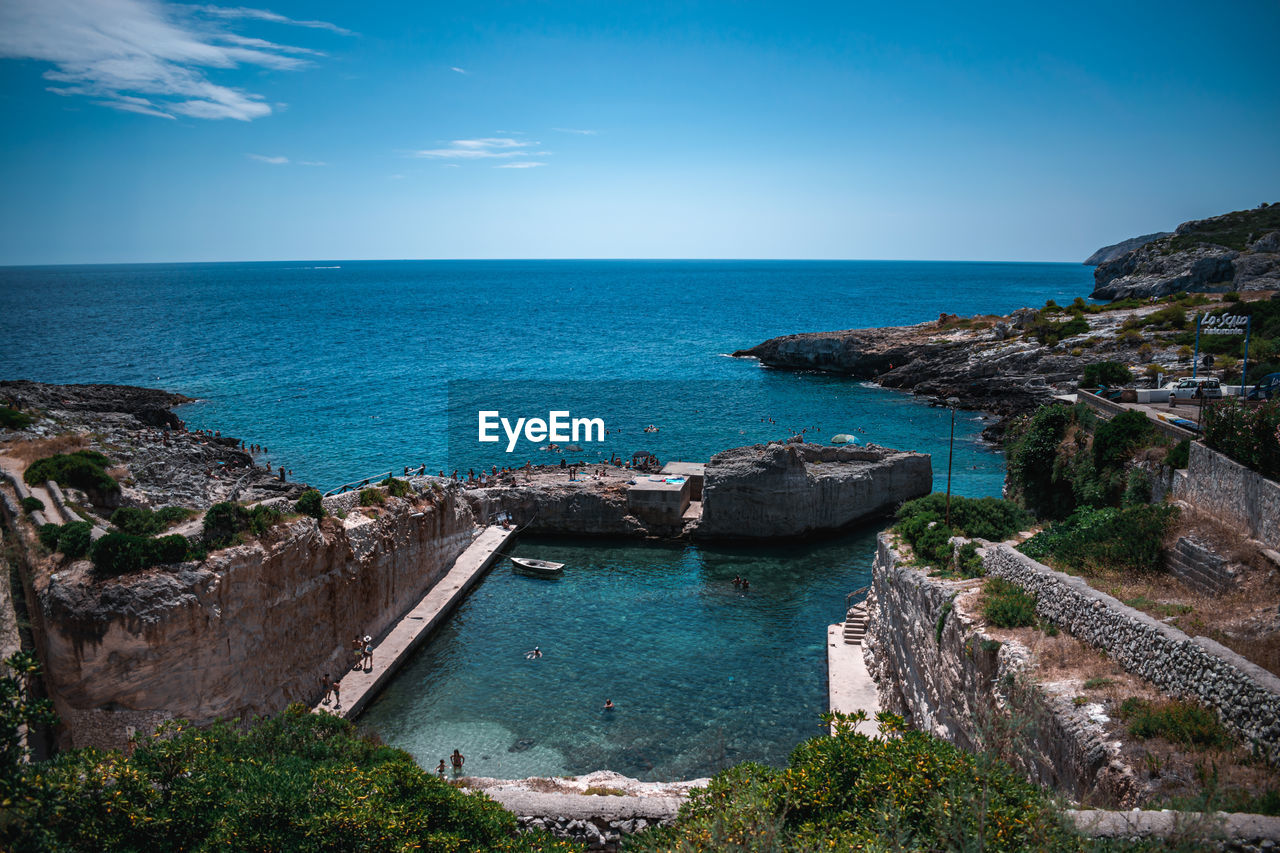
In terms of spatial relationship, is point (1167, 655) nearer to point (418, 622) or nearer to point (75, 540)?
point (418, 622)

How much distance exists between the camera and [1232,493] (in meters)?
18.9

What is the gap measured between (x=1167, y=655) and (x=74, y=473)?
37.1 meters

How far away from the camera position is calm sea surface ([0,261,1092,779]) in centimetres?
2464

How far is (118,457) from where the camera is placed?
44.9 meters

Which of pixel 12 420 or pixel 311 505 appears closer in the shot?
pixel 311 505

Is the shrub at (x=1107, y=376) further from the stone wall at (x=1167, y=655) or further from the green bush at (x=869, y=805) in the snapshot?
the green bush at (x=869, y=805)

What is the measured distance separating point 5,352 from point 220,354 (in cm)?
2875

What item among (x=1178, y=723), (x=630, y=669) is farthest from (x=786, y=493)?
(x=1178, y=723)

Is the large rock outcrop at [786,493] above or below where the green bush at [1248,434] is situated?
below

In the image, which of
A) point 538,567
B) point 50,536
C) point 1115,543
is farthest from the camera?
point 538,567

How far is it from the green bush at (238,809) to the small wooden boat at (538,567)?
933 inches

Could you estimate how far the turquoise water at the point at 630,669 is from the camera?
917 inches

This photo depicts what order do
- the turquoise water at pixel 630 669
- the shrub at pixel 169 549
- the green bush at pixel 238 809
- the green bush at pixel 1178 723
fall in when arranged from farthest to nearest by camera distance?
the turquoise water at pixel 630 669
the shrub at pixel 169 549
the green bush at pixel 1178 723
the green bush at pixel 238 809

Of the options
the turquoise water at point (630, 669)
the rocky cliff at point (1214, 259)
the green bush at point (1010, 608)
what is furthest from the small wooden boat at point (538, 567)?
the rocky cliff at point (1214, 259)
